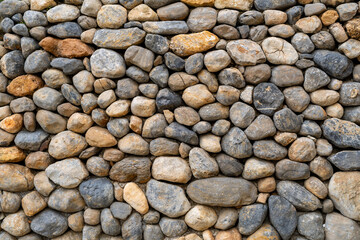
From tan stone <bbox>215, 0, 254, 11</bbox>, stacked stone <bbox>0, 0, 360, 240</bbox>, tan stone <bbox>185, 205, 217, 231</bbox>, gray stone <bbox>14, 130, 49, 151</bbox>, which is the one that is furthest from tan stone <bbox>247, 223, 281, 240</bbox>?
gray stone <bbox>14, 130, 49, 151</bbox>

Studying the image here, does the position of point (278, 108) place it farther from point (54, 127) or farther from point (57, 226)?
point (57, 226)

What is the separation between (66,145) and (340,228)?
2.25 metres

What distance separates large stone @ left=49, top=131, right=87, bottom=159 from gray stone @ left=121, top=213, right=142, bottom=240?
0.72m

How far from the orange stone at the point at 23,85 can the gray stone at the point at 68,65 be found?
23cm

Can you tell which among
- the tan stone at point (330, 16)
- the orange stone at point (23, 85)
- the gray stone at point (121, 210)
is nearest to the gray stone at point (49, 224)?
the gray stone at point (121, 210)

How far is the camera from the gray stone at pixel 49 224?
7.20ft

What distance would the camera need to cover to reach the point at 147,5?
7.43ft

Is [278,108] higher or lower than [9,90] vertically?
higher

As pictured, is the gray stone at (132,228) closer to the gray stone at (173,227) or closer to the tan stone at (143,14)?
the gray stone at (173,227)

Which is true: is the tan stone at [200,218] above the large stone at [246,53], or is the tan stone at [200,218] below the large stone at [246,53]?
below

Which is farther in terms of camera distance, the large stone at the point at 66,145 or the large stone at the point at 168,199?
the large stone at the point at 66,145

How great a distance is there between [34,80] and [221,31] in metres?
1.67

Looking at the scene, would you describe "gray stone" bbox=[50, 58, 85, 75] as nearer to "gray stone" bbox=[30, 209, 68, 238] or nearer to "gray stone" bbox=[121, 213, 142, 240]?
"gray stone" bbox=[30, 209, 68, 238]

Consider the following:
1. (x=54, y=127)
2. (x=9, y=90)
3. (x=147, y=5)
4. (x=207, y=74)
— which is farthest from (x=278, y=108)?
(x=9, y=90)
